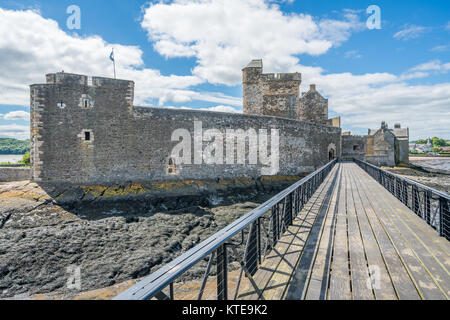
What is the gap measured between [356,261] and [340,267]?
1.03 feet

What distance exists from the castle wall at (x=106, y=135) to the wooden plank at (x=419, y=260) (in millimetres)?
12003

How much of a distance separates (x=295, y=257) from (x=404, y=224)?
2755mm

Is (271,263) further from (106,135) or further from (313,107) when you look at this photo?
(313,107)

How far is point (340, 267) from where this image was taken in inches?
113

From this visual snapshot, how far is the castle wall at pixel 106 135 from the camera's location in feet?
41.6

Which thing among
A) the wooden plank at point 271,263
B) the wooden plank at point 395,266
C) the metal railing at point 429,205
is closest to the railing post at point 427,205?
the metal railing at point 429,205

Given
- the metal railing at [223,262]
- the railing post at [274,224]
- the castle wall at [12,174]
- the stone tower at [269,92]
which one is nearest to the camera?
the metal railing at [223,262]

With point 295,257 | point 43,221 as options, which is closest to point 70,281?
A: point 43,221

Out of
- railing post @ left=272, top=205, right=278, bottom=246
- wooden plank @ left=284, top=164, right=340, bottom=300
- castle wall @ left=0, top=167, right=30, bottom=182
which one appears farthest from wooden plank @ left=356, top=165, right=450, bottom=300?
castle wall @ left=0, top=167, right=30, bottom=182

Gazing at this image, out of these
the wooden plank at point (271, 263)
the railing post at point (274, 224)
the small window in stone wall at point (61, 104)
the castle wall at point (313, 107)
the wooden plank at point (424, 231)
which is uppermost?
the castle wall at point (313, 107)

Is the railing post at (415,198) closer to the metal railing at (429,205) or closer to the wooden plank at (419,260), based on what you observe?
the metal railing at (429,205)

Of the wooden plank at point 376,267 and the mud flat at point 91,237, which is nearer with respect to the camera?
the wooden plank at point 376,267

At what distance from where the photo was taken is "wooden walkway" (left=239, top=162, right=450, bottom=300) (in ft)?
7.80

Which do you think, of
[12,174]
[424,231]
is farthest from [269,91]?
[424,231]
